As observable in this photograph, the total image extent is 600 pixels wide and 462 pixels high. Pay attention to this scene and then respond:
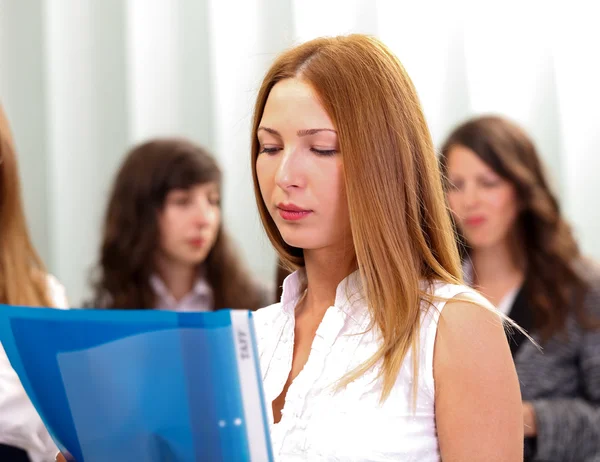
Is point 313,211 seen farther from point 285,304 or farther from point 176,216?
point 176,216

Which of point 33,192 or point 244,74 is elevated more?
point 244,74

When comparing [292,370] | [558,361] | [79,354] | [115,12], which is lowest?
[558,361]

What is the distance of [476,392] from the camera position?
89cm

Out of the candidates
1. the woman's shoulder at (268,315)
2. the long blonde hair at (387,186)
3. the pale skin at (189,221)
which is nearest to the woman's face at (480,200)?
the pale skin at (189,221)

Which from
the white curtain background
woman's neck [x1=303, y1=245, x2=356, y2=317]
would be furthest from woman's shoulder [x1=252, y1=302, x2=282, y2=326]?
the white curtain background

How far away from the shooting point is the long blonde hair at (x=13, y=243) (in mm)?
1651

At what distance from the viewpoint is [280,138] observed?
3.22 feet

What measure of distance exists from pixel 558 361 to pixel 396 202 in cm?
99

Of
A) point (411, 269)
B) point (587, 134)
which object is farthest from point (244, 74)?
point (411, 269)

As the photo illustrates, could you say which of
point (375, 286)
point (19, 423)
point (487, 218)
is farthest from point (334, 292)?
point (487, 218)

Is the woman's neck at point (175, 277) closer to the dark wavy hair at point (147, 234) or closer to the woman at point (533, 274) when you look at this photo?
the dark wavy hair at point (147, 234)

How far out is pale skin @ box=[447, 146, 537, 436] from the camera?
1984 mm

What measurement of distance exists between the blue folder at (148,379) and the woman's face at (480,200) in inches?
50.8

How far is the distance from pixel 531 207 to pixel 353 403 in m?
1.21
